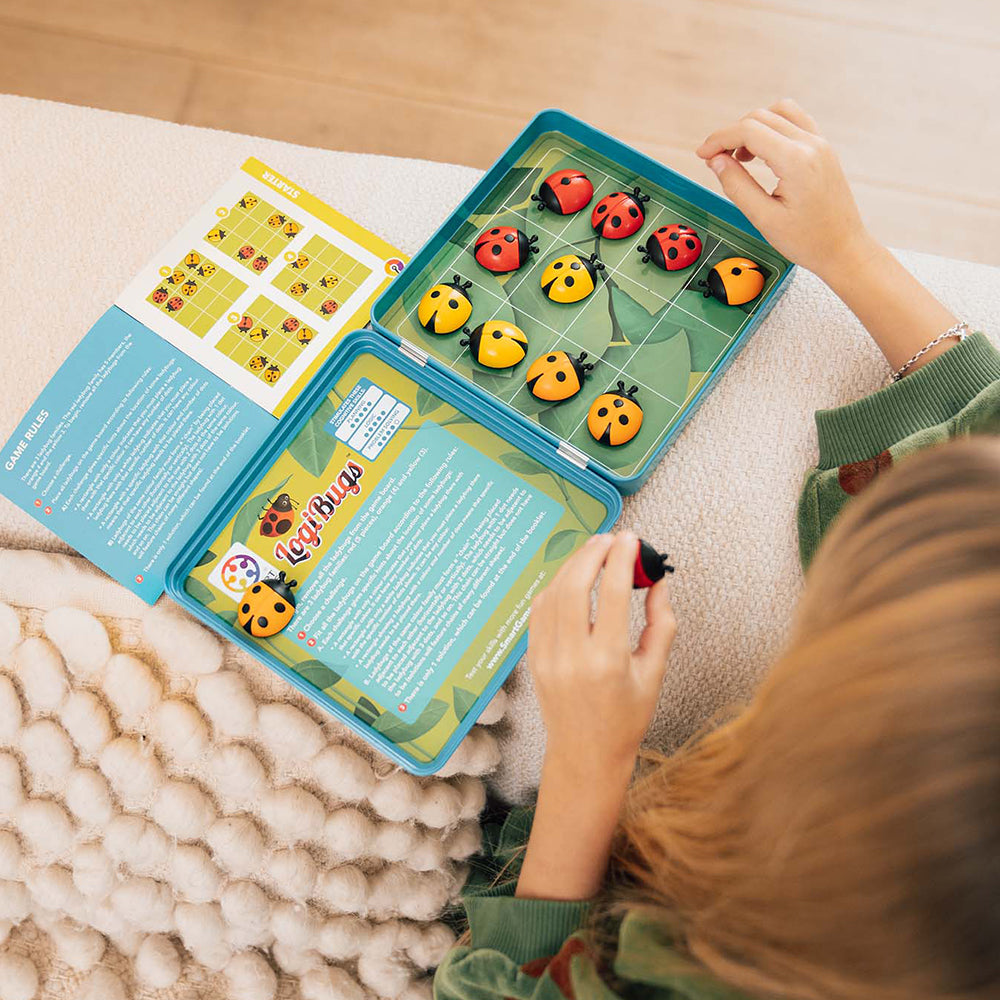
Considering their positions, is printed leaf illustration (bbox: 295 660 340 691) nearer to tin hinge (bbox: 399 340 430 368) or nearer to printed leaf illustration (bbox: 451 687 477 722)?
printed leaf illustration (bbox: 451 687 477 722)

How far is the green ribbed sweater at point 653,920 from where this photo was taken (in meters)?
0.52

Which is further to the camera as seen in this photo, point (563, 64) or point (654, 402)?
point (563, 64)

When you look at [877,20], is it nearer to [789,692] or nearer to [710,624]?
[710,624]

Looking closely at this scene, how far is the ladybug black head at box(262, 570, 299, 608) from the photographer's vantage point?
647mm

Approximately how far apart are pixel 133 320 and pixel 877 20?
3.42 feet

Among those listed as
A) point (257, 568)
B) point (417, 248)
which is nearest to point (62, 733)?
point (257, 568)

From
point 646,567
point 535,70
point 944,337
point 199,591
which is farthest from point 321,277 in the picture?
point 535,70

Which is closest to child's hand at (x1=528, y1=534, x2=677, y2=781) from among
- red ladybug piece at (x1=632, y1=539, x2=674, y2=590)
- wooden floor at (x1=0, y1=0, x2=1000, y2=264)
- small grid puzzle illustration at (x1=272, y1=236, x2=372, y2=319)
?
red ladybug piece at (x1=632, y1=539, x2=674, y2=590)

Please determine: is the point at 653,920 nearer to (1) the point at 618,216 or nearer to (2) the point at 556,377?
(2) the point at 556,377

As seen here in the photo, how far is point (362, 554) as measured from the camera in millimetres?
659

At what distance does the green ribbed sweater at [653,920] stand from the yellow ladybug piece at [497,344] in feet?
0.78

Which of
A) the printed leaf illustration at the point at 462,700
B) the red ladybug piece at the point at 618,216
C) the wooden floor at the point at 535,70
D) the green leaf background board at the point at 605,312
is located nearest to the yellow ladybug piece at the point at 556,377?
the green leaf background board at the point at 605,312

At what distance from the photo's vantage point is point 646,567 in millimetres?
554

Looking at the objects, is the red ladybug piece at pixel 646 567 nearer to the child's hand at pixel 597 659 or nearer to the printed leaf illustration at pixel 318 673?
the child's hand at pixel 597 659
